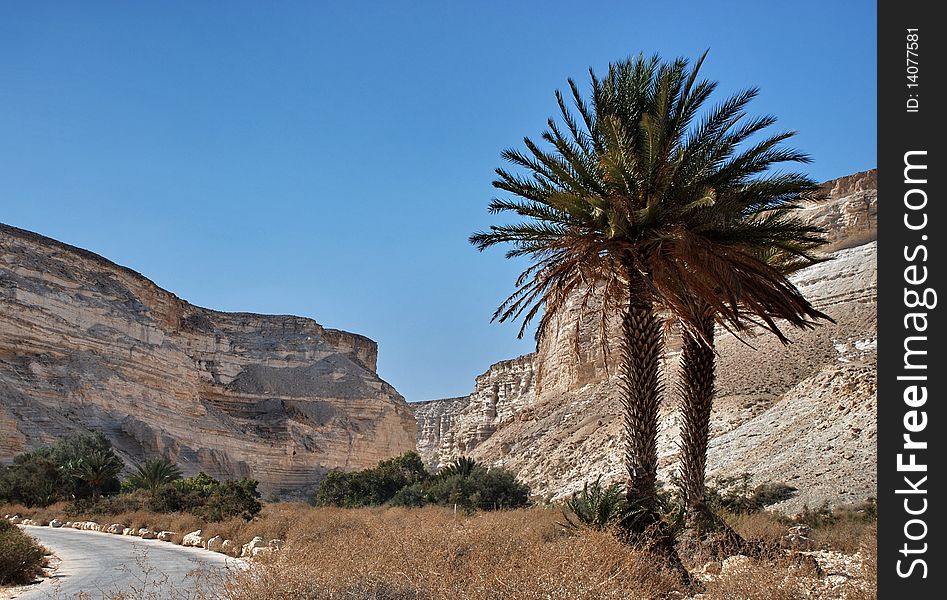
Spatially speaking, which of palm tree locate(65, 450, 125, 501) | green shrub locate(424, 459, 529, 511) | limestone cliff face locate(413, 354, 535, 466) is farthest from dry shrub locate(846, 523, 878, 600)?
limestone cliff face locate(413, 354, 535, 466)

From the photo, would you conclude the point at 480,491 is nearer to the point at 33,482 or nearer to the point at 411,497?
the point at 411,497

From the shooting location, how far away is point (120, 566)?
1249cm

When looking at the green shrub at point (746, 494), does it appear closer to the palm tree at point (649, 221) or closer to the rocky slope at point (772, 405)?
the rocky slope at point (772, 405)

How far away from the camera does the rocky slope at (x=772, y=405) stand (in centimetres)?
2378

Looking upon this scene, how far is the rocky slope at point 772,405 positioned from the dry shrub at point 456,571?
13.7 feet

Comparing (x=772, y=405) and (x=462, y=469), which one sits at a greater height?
A: (x=772, y=405)

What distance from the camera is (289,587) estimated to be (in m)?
6.26

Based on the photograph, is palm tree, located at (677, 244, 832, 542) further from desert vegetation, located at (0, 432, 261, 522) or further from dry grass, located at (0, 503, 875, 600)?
desert vegetation, located at (0, 432, 261, 522)

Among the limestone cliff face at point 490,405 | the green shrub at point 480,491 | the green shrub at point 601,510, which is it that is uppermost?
the limestone cliff face at point 490,405

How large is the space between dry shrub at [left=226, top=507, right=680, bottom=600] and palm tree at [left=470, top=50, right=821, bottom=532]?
308cm

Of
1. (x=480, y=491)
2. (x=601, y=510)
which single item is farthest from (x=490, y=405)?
(x=601, y=510)

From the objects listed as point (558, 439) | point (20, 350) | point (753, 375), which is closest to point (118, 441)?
point (20, 350)

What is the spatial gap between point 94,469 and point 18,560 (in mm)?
24654

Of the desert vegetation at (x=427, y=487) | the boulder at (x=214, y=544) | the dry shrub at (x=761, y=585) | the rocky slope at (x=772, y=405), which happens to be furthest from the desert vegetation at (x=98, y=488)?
the dry shrub at (x=761, y=585)
